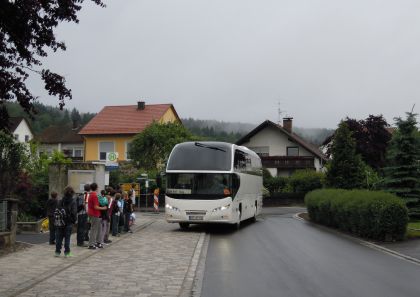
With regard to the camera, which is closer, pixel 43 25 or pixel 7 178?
pixel 43 25

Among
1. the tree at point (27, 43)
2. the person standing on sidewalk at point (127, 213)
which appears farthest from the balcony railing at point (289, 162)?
the tree at point (27, 43)

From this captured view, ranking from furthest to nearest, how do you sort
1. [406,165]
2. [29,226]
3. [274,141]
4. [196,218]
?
[274,141], [406,165], [196,218], [29,226]

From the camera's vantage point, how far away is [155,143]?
5562 centimetres

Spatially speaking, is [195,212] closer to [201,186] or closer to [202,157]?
[201,186]

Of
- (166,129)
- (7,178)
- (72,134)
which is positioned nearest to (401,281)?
(7,178)

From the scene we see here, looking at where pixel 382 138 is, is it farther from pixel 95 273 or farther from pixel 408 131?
pixel 95 273

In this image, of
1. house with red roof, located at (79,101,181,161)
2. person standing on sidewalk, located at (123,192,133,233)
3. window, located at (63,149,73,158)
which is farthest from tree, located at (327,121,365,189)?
window, located at (63,149,73,158)

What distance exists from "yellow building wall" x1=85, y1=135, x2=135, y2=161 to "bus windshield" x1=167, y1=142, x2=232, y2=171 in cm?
4457

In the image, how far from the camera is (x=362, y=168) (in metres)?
33.8

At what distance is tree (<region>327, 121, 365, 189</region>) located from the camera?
33.5 metres

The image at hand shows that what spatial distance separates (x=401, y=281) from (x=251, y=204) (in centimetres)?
1815

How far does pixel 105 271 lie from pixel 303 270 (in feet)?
13.7

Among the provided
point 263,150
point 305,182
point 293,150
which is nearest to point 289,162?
point 293,150

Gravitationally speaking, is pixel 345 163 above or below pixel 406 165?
above
